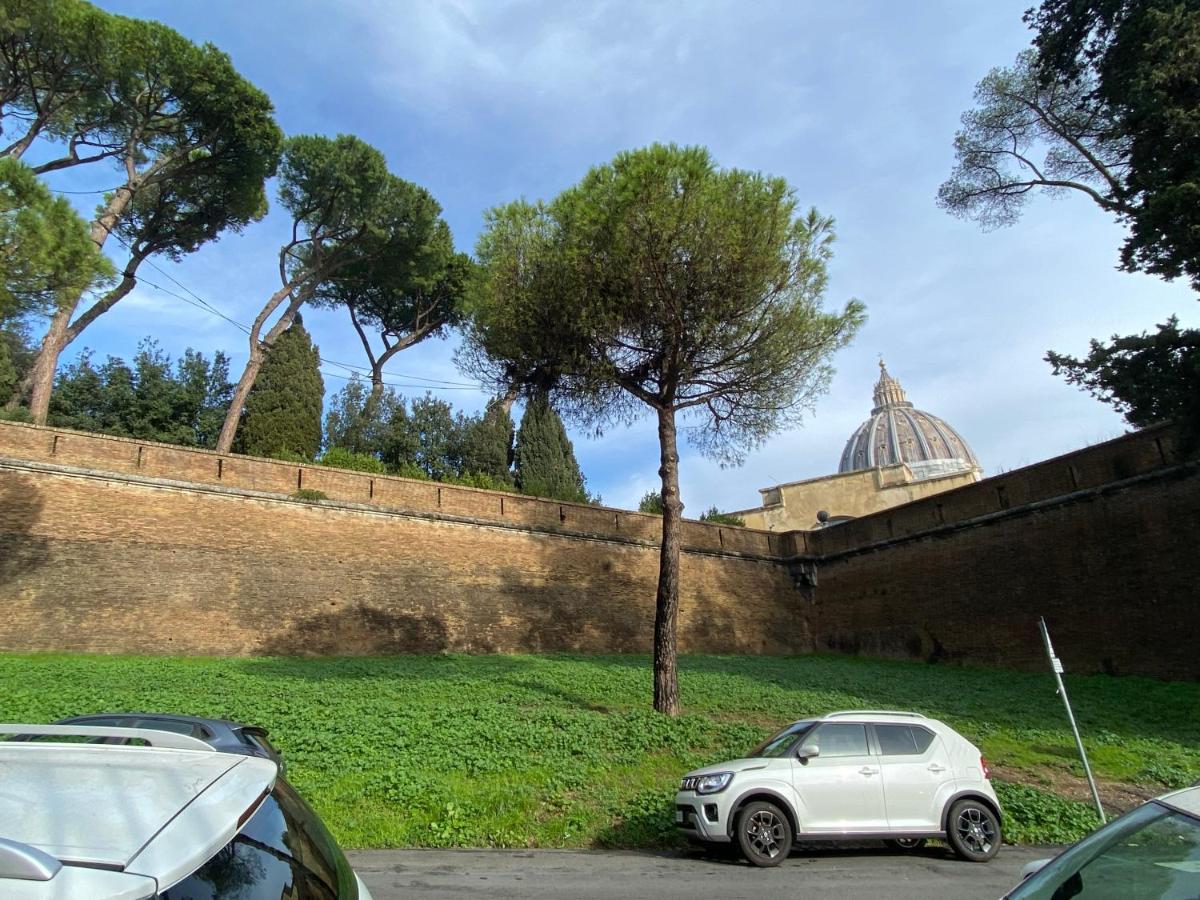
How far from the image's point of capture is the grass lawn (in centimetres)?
711

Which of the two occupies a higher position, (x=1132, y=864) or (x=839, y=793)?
(x=1132, y=864)

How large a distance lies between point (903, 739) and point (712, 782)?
6.25ft

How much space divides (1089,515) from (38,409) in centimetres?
2550

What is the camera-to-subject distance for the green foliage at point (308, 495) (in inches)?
642

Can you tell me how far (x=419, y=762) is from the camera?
311 inches

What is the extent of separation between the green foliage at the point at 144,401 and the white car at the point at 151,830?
25.4 m

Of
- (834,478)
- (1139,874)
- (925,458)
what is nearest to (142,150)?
(1139,874)

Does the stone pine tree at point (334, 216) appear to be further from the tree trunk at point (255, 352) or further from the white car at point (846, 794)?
the white car at point (846, 794)

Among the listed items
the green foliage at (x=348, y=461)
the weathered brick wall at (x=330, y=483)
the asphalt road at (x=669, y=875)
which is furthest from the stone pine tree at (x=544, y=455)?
the asphalt road at (x=669, y=875)

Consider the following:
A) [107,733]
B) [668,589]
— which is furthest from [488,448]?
[107,733]

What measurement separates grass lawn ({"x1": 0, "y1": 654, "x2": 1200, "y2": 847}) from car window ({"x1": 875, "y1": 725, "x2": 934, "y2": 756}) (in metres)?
1.55

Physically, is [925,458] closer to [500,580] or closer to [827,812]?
[500,580]

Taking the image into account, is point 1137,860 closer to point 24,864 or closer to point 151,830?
point 151,830

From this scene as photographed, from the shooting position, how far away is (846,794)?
6.43 m
